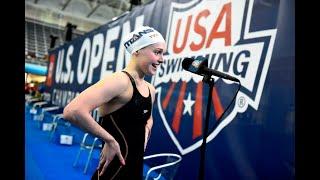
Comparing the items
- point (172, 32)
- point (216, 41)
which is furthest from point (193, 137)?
point (172, 32)

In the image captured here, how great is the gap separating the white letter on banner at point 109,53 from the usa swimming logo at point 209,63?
1.61m

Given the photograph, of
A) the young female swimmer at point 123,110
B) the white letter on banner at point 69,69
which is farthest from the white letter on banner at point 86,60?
the young female swimmer at point 123,110

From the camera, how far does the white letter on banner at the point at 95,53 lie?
19.6ft

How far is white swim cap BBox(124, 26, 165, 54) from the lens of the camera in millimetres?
1644

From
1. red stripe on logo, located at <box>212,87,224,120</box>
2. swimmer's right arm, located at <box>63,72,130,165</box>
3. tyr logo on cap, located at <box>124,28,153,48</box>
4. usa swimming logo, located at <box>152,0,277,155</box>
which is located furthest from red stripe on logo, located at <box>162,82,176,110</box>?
swimmer's right arm, located at <box>63,72,130,165</box>

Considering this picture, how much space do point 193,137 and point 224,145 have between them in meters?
0.48

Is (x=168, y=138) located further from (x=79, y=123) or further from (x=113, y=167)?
(x=79, y=123)

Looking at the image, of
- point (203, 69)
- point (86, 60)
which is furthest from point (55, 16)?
point (203, 69)

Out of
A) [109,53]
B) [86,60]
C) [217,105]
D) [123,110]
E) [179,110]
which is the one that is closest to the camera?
[123,110]

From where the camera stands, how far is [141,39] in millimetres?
1664

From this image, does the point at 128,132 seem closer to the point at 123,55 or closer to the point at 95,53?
the point at 123,55

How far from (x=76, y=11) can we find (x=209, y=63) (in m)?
19.0

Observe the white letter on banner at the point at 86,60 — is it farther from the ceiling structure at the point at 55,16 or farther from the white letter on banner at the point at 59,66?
the ceiling structure at the point at 55,16

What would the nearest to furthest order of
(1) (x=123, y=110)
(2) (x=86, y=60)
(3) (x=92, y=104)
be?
(3) (x=92, y=104)
(1) (x=123, y=110)
(2) (x=86, y=60)
